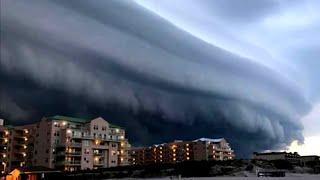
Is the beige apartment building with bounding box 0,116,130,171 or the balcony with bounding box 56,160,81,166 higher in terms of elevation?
the beige apartment building with bounding box 0,116,130,171

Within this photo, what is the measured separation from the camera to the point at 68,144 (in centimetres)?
18025

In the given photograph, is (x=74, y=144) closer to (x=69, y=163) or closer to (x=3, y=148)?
(x=69, y=163)

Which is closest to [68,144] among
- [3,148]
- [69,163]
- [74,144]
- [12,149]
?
[74,144]

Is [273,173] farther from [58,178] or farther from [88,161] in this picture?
[88,161]

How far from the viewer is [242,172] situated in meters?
134

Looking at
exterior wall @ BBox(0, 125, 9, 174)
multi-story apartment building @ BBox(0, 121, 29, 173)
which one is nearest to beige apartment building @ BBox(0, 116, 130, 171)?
multi-story apartment building @ BBox(0, 121, 29, 173)

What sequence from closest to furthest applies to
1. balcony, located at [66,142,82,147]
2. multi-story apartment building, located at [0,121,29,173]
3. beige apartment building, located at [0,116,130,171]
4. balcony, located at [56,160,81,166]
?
balcony, located at [56,160,81,166] < balcony, located at [66,142,82,147] < beige apartment building, located at [0,116,130,171] < multi-story apartment building, located at [0,121,29,173]

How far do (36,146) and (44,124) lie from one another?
1050cm

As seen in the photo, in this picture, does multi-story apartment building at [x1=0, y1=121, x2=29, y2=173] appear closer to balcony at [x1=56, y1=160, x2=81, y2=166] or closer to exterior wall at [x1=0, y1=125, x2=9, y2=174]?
exterior wall at [x1=0, y1=125, x2=9, y2=174]

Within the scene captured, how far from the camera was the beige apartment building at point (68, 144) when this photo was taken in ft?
595

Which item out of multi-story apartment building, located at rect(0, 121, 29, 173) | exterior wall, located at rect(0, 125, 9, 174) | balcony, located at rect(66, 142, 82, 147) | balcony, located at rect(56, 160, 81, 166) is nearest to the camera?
balcony, located at rect(56, 160, 81, 166)

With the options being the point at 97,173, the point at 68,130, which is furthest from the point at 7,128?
the point at 97,173

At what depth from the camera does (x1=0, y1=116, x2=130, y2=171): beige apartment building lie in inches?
7141

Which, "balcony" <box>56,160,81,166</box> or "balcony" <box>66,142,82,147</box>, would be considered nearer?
"balcony" <box>56,160,81,166</box>
